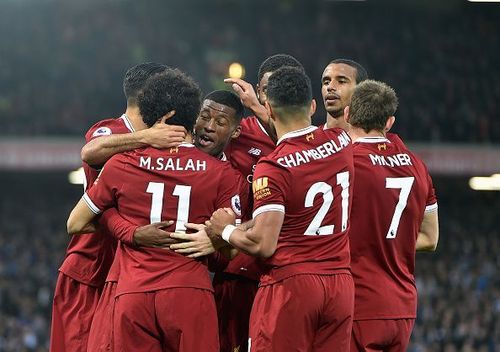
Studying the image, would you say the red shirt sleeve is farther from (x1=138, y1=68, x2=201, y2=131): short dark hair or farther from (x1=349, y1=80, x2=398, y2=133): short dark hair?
(x1=349, y1=80, x2=398, y2=133): short dark hair

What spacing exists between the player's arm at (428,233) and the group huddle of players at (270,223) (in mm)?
219

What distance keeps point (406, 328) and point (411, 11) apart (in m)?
24.1

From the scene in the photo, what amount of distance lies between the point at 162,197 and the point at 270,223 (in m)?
0.64

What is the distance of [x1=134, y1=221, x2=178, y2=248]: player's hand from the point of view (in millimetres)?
5309

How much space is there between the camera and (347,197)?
5.46 m

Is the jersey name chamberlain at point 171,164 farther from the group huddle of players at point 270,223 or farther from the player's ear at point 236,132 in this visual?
the player's ear at point 236,132

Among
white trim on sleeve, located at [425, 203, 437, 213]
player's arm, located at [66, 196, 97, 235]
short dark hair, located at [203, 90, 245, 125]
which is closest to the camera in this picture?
player's arm, located at [66, 196, 97, 235]

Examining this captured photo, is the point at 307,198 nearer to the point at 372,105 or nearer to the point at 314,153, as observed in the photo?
the point at 314,153

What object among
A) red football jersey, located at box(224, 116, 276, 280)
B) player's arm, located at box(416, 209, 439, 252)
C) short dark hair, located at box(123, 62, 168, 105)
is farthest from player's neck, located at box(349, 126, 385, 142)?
short dark hair, located at box(123, 62, 168, 105)

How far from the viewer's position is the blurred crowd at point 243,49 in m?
24.2

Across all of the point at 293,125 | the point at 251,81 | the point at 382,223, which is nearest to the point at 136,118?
the point at 293,125

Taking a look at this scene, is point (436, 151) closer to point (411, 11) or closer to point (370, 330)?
point (411, 11)

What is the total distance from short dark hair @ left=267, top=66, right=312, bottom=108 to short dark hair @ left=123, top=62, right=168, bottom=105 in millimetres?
886

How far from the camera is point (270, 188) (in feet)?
17.1
